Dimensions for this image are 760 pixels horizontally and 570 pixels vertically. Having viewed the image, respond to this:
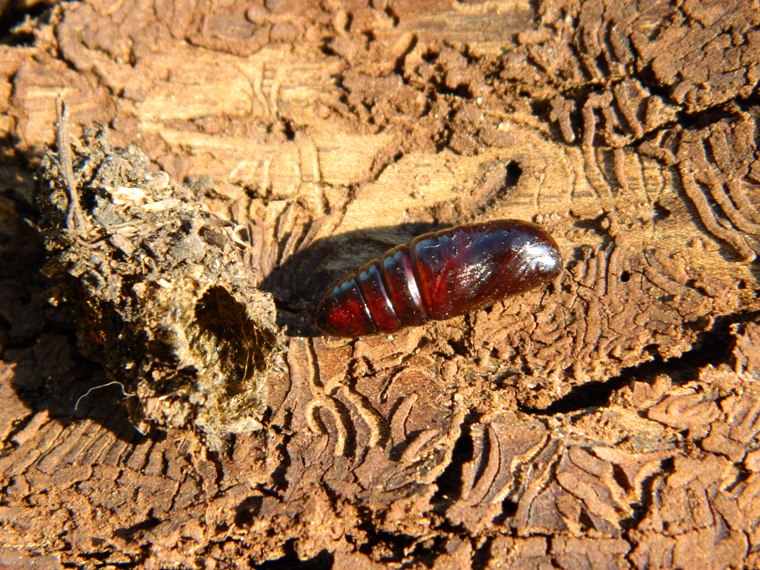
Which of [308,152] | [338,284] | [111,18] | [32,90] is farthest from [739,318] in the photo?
[32,90]

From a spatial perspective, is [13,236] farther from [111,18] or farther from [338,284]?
[338,284]

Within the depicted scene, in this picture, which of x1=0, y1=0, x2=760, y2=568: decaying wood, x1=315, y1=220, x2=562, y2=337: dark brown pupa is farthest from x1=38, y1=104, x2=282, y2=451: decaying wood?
x1=315, y1=220, x2=562, y2=337: dark brown pupa

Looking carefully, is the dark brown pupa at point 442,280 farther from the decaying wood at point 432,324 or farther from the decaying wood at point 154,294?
the decaying wood at point 154,294

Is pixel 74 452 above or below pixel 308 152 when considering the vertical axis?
below

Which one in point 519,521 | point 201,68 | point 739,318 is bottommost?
point 519,521

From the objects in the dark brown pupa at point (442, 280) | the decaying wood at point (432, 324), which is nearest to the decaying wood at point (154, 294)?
the decaying wood at point (432, 324)

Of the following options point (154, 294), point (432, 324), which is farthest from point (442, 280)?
point (154, 294)

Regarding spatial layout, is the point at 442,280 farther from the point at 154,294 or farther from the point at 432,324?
the point at 154,294
